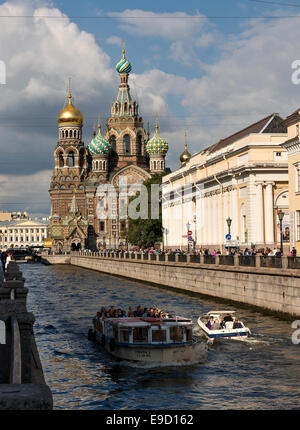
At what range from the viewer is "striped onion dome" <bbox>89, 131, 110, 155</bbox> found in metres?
151

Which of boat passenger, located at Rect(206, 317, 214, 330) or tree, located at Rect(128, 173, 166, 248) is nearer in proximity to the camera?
boat passenger, located at Rect(206, 317, 214, 330)

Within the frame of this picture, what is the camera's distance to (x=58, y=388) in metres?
20.3

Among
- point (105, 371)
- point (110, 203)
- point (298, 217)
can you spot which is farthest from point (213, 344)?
point (110, 203)

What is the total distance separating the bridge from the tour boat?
5696mm

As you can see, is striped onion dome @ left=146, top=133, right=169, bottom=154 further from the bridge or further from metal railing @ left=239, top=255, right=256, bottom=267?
the bridge

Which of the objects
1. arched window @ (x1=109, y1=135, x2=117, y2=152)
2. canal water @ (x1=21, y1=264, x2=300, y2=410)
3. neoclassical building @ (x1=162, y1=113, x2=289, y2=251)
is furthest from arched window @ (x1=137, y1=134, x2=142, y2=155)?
canal water @ (x1=21, y1=264, x2=300, y2=410)

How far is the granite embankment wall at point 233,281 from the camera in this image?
104 ft

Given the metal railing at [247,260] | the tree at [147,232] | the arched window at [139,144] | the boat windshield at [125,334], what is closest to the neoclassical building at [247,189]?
the metal railing at [247,260]

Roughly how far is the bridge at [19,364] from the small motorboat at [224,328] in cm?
1054

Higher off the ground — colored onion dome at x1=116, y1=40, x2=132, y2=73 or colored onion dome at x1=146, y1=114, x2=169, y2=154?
colored onion dome at x1=116, y1=40, x2=132, y2=73

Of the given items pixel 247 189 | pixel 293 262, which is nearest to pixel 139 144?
pixel 247 189

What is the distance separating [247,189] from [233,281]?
2114 centimetres
